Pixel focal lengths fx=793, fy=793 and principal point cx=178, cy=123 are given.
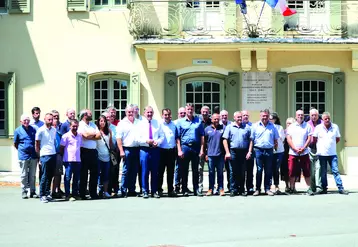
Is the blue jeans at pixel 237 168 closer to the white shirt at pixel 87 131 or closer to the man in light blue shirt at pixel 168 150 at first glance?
the man in light blue shirt at pixel 168 150

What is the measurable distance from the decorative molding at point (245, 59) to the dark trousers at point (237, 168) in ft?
18.3

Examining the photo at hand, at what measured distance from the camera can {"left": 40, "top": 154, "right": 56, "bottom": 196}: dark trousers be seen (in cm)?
1588

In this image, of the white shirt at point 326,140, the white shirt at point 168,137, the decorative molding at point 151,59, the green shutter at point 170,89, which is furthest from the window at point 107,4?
the white shirt at point 326,140

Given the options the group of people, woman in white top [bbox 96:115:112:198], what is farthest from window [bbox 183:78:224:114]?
woman in white top [bbox 96:115:112:198]

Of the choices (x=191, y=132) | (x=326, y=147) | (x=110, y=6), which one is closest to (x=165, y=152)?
(x=191, y=132)

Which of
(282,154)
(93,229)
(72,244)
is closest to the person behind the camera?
(72,244)

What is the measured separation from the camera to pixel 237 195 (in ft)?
56.0

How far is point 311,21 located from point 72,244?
13164mm

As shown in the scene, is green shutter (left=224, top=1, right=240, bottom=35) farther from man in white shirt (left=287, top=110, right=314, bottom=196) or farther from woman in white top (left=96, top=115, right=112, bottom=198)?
woman in white top (left=96, top=115, right=112, bottom=198)

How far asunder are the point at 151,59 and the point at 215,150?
582 centimetres

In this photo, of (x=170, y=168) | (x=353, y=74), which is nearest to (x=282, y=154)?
(x=170, y=168)

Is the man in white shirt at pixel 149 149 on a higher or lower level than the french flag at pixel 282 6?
lower

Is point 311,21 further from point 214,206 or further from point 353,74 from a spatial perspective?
point 214,206

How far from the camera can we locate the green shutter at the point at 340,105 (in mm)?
22344
